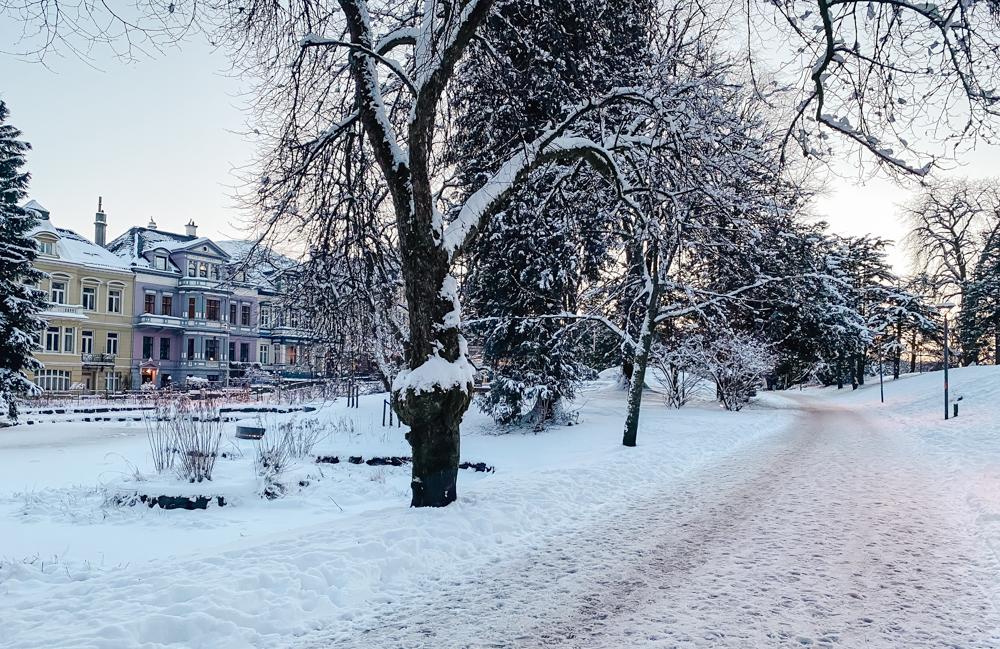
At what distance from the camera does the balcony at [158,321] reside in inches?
1957

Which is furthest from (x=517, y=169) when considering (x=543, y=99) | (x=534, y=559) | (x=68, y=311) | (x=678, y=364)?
(x=68, y=311)

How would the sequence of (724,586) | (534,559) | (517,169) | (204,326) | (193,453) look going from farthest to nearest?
(204,326) < (193,453) < (517,169) < (534,559) < (724,586)

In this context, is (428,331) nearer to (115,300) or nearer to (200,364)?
(115,300)

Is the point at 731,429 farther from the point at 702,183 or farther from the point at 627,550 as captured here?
the point at 627,550

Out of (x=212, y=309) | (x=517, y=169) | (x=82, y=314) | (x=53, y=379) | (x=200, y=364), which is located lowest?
(x=53, y=379)

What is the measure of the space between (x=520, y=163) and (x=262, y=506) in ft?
23.1

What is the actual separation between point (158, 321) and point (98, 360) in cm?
532

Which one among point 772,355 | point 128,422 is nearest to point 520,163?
point 128,422

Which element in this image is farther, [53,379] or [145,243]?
[145,243]

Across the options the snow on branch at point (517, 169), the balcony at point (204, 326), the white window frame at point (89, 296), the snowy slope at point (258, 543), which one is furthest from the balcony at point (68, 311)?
the snow on branch at point (517, 169)

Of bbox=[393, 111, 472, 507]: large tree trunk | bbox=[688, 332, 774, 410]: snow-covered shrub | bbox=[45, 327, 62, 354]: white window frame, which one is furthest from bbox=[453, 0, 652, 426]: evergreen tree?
bbox=[45, 327, 62, 354]: white window frame

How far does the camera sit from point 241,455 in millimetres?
15094

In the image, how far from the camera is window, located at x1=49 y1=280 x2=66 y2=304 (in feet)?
145

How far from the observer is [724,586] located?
5.57 metres
